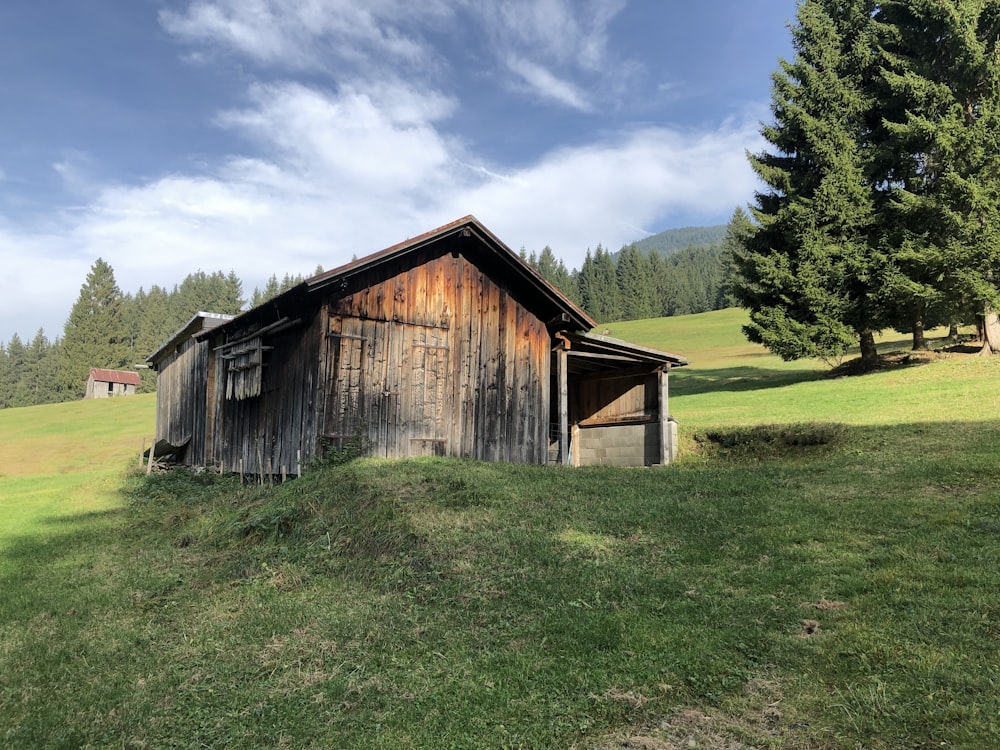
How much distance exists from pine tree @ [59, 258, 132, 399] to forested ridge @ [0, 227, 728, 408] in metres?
0.11

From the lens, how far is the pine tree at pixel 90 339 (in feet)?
249

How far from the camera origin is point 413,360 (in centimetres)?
1400

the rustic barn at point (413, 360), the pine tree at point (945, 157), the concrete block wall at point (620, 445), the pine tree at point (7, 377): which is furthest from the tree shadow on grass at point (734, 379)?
the pine tree at point (7, 377)

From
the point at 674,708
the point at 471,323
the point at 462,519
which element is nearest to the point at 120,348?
the point at 471,323

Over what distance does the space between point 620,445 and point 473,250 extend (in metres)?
8.32

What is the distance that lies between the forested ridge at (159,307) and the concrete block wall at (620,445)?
66.9 metres

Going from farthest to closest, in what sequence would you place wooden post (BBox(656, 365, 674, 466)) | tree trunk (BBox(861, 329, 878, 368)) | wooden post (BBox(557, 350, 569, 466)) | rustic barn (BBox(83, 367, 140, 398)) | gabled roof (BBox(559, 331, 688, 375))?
rustic barn (BBox(83, 367, 140, 398)), tree trunk (BBox(861, 329, 878, 368)), wooden post (BBox(656, 365, 674, 466)), gabled roof (BBox(559, 331, 688, 375)), wooden post (BBox(557, 350, 569, 466))

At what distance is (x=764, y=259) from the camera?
25.6 metres

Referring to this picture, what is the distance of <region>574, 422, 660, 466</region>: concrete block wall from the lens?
18.7 meters

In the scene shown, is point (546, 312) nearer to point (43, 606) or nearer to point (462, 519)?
point (462, 519)

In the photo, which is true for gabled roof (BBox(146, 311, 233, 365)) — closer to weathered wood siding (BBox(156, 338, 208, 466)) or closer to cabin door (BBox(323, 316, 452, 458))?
weathered wood siding (BBox(156, 338, 208, 466))

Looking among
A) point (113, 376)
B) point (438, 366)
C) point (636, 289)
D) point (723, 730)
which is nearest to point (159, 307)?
point (113, 376)

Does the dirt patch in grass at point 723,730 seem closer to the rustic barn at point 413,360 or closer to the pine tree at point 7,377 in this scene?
the rustic barn at point 413,360

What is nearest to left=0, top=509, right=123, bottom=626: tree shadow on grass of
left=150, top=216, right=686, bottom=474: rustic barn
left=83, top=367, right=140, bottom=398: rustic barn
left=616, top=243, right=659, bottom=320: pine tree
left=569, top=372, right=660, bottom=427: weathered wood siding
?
left=150, top=216, right=686, bottom=474: rustic barn
